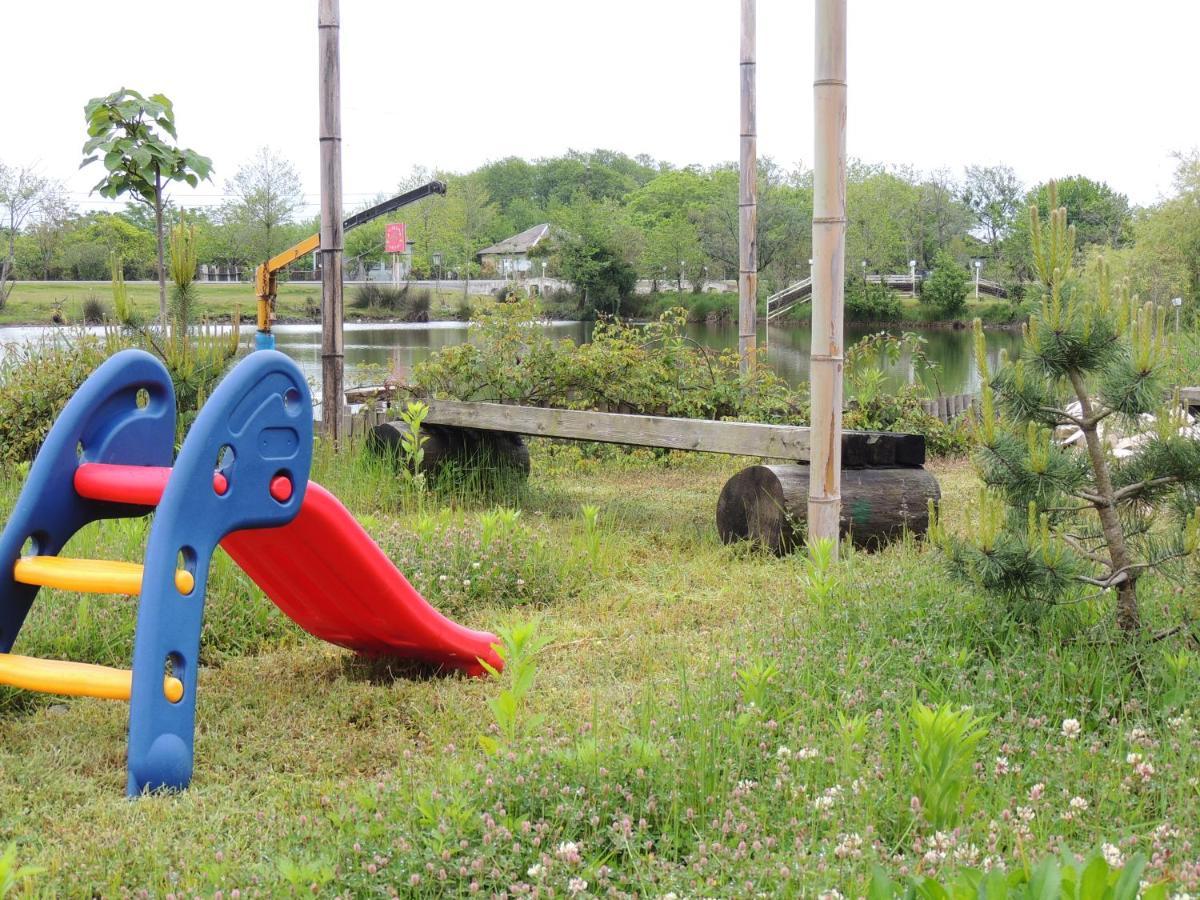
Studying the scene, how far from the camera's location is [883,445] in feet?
20.6

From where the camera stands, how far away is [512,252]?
6112cm

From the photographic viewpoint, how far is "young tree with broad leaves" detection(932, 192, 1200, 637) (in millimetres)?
3533

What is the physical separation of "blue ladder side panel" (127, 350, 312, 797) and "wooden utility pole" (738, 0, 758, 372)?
7147 mm

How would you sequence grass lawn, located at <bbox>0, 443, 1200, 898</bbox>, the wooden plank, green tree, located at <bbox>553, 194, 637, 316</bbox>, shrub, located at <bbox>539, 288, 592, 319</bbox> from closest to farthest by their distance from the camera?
grass lawn, located at <bbox>0, 443, 1200, 898</bbox>, the wooden plank, shrub, located at <bbox>539, 288, 592, 319</bbox>, green tree, located at <bbox>553, 194, 637, 316</bbox>

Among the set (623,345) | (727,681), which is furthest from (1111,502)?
(623,345)

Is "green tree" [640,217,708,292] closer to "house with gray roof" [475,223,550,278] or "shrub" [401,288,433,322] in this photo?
"house with gray roof" [475,223,550,278]

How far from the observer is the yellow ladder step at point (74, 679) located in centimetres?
314

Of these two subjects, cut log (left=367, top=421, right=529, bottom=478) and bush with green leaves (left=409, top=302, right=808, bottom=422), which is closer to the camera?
cut log (left=367, top=421, right=529, bottom=478)

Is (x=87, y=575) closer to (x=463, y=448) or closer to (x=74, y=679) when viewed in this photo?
(x=74, y=679)

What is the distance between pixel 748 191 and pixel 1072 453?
7708mm

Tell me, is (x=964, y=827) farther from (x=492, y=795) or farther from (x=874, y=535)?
(x=874, y=535)

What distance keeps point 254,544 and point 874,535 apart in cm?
330

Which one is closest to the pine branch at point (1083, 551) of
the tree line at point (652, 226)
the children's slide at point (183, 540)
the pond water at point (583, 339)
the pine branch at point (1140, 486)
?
the pine branch at point (1140, 486)

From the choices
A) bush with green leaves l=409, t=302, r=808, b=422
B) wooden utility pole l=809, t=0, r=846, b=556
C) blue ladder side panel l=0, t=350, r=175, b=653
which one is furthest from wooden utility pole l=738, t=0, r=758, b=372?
blue ladder side panel l=0, t=350, r=175, b=653
